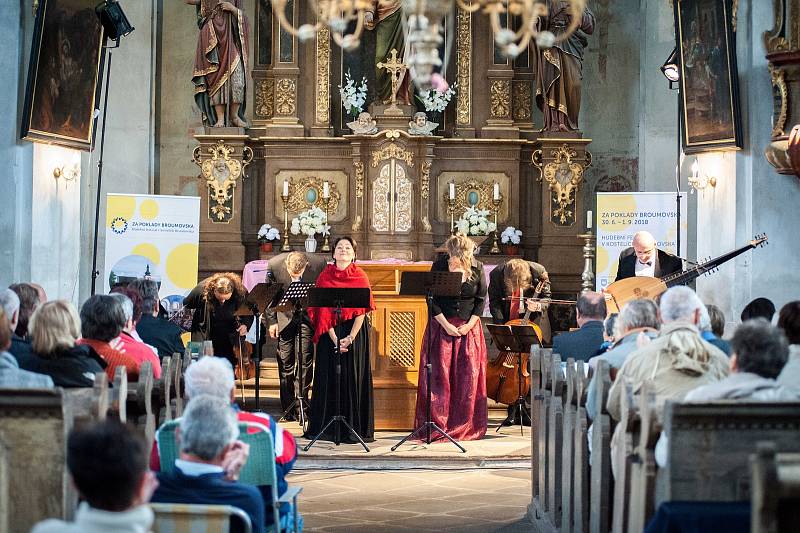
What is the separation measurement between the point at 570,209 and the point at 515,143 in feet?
3.44

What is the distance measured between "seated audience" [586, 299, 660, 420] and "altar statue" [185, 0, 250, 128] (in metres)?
9.15

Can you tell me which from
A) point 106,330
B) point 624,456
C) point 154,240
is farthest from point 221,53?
point 624,456

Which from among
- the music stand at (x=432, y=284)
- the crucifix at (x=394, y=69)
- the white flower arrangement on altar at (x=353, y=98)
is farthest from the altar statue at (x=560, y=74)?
the music stand at (x=432, y=284)

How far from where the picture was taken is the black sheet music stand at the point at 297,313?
423 inches

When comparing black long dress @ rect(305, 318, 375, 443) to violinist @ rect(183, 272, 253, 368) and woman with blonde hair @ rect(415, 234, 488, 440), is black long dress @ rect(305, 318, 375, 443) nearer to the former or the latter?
woman with blonde hair @ rect(415, 234, 488, 440)

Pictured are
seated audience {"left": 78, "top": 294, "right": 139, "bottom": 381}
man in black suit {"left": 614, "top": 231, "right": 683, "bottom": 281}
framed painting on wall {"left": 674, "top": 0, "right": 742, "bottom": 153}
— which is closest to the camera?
seated audience {"left": 78, "top": 294, "right": 139, "bottom": 381}

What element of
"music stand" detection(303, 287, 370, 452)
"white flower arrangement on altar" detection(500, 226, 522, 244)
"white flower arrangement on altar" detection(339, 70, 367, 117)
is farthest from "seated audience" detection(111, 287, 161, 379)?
"white flower arrangement on altar" detection(339, 70, 367, 117)

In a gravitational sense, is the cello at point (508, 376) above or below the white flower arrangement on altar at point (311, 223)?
below

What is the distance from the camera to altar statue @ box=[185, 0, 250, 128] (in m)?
15.3

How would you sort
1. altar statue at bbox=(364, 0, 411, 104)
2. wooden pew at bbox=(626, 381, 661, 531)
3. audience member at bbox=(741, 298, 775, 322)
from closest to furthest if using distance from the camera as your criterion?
wooden pew at bbox=(626, 381, 661, 531), audience member at bbox=(741, 298, 775, 322), altar statue at bbox=(364, 0, 411, 104)

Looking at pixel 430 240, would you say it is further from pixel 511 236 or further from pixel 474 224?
pixel 511 236

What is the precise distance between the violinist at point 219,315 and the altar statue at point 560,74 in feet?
17.3

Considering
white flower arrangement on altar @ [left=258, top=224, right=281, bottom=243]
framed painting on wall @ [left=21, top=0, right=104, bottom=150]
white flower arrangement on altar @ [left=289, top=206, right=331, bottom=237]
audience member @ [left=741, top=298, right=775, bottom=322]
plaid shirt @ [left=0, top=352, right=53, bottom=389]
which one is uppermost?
framed painting on wall @ [left=21, top=0, right=104, bottom=150]

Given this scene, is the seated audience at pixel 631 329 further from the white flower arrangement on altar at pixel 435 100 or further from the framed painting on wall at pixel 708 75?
the white flower arrangement on altar at pixel 435 100
